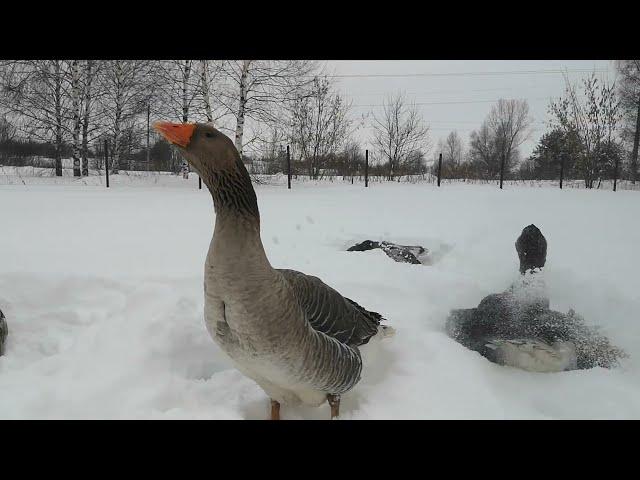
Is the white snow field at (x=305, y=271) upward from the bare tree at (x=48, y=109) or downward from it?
downward

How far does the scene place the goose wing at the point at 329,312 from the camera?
211 cm

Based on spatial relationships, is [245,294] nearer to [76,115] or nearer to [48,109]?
[76,115]

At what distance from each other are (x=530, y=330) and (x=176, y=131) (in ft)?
9.99

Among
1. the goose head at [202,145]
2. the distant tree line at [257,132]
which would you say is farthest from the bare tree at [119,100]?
the goose head at [202,145]

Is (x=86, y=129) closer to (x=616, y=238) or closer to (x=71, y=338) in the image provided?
(x=71, y=338)

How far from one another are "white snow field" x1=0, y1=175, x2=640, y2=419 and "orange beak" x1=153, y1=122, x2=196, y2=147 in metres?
1.27

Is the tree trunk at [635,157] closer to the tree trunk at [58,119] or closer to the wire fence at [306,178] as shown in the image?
the wire fence at [306,178]

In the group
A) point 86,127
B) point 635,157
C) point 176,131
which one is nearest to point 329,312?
point 176,131

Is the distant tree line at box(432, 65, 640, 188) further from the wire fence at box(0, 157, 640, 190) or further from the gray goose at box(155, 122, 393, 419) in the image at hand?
the gray goose at box(155, 122, 393, 419)

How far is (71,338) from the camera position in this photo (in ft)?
9.16

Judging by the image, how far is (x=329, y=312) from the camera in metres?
2.21

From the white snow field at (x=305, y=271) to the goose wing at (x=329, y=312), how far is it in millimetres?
391
